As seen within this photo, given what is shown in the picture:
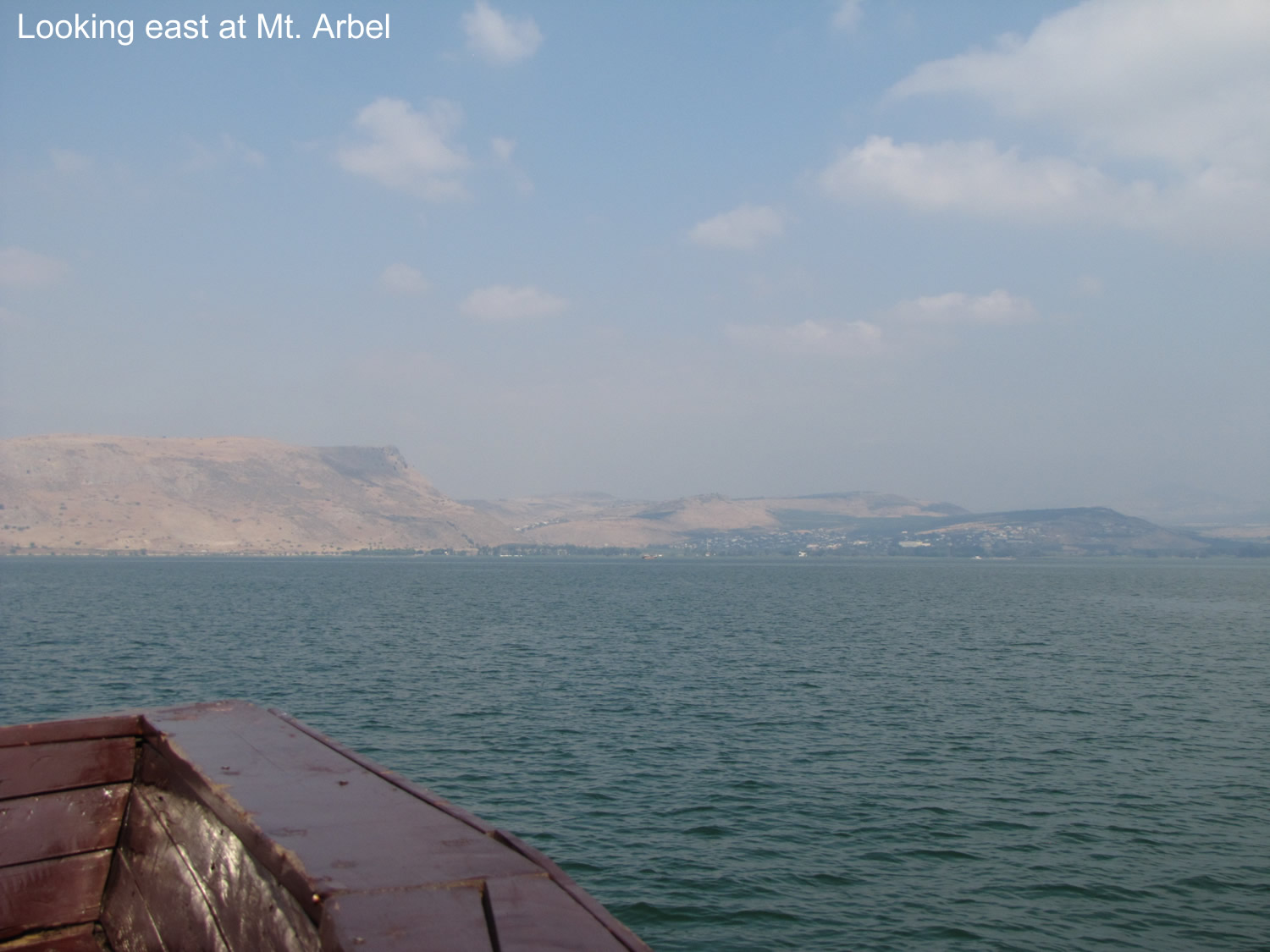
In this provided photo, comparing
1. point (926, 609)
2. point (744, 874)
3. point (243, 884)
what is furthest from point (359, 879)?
point (926, 609)

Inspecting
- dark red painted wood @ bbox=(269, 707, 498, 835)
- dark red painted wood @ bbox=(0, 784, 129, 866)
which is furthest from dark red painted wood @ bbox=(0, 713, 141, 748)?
dark red painted wood @ bbox=(269, 707, 498, 835)

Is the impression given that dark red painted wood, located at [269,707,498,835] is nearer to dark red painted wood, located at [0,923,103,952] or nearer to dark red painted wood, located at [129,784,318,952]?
dark red painted wood, located at [129,784,318,952]

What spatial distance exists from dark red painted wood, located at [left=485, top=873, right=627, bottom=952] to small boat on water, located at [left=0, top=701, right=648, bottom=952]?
0.01m

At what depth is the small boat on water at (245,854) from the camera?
6.16 m

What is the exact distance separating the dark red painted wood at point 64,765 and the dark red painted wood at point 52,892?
0.81m

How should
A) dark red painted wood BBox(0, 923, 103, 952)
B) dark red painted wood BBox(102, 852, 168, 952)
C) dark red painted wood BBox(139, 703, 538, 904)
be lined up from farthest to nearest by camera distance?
dark red painted wood BBox(0, 923, 103, 952) → dark red painted wood BBox(102, 852, 168, 952) → dark red painted wood BBox(139, 703, 538, 904)

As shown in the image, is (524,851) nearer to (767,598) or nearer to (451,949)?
(451,949)

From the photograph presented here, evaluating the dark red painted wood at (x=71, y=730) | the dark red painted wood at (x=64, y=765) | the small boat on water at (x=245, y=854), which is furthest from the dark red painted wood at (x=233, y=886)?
the dark red painted wood at (x=71, y=730)

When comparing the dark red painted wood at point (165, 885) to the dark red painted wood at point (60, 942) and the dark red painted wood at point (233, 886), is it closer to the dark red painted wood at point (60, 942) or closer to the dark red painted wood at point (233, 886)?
the dark red painted wood at point (233, 886)

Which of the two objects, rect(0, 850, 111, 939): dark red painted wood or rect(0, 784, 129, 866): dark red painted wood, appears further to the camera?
rect(0, 784, 129, 866): dark red painted wood

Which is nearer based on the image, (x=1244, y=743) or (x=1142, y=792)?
(x=1142, y=792)

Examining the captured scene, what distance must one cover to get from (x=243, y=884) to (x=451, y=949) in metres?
3.50

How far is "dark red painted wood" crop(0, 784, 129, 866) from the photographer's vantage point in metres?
10.3

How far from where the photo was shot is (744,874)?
20609 mm
